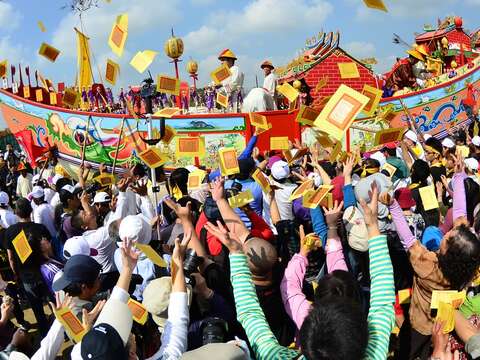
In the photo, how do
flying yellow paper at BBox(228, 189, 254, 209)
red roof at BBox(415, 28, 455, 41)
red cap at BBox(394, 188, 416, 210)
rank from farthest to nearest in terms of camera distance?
red roof at BBox(415, 28, 455, 41) < red cap at BBox(394, 188, 416, 210) < flying yellow paper at BBox(228, 189, 254, 209)

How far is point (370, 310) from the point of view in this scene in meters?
2.06

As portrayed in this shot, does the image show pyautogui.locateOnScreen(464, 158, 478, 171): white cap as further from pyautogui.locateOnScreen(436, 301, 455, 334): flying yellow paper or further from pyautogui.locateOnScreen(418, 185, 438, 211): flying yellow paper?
pyautogui.locateOnScreen(436, 301, 455, 334): flying yellow paper

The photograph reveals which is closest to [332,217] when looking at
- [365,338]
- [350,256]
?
[350,256]

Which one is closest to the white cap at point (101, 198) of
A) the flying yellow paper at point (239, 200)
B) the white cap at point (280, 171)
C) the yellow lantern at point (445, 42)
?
the white cap at point (280, 171)

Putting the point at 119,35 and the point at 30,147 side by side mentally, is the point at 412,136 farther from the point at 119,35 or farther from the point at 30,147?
the point at 30,147

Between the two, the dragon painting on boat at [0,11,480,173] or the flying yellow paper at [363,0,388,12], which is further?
the dragon painting on boat at [0,11,480,173]

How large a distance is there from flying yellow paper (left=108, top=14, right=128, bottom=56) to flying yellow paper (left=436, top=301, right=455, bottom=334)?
13.1ft

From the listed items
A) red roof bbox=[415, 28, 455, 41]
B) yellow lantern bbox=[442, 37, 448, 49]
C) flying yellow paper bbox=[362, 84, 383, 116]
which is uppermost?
red roof bbox=[415, 28, 455, 41]

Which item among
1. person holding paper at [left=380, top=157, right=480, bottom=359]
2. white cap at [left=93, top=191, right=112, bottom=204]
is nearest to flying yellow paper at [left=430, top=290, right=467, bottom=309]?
person holding paper at [left=380, top=157, right=480, bottom=359]

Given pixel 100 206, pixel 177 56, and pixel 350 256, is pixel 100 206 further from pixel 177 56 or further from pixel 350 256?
pixel 177 56

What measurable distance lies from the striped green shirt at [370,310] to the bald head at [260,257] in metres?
0.23

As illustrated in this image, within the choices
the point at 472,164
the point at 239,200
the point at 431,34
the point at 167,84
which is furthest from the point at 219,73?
the point at 431,34

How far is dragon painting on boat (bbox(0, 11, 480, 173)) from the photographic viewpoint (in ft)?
36.4

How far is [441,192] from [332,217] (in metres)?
3.31
